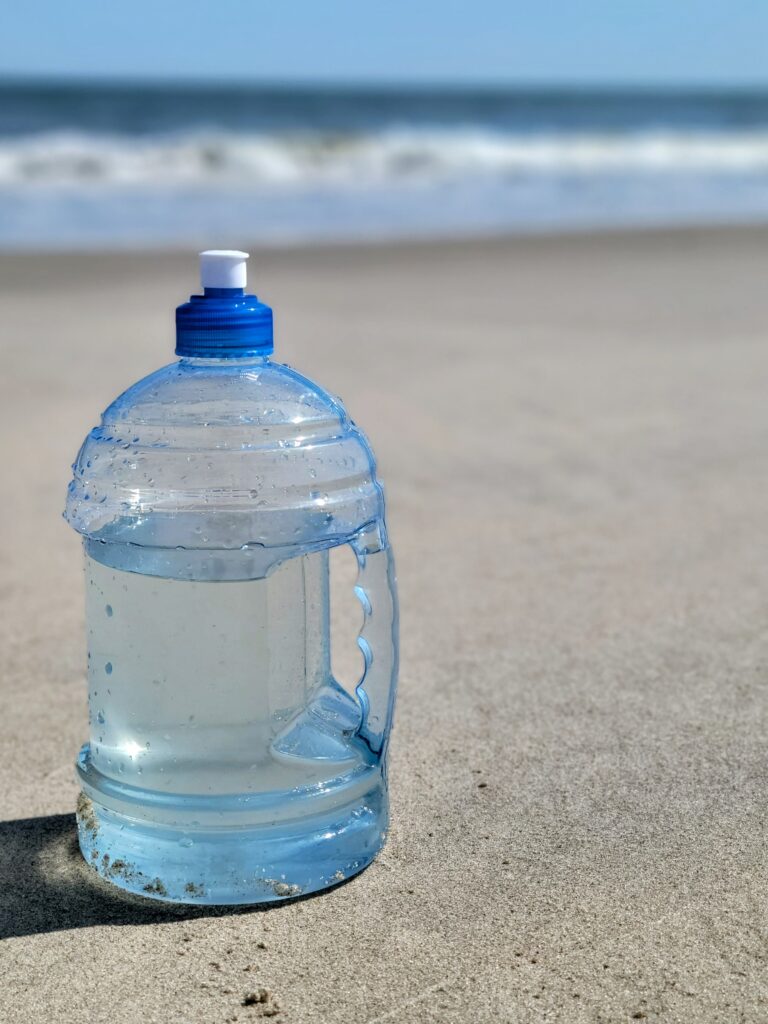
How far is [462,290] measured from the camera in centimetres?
775

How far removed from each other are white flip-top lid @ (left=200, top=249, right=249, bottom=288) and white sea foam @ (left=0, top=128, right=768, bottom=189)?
1354 centimetres

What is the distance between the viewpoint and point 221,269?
5.82ft

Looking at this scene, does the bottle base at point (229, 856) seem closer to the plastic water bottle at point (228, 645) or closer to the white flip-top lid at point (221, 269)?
the plastic water bottle at point (228, 645)

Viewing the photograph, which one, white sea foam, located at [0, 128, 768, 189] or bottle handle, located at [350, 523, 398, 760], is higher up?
white sea foam, located at [0, 128, 768, 189]

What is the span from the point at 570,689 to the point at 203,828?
0.94 meters

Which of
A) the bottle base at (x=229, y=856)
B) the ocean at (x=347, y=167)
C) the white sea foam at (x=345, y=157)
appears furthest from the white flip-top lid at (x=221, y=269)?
the white sea foam at (x=345, y=157)

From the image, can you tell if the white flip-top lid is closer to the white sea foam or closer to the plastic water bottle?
the plastic water bottle

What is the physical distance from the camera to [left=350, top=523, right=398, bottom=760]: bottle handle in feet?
6.34

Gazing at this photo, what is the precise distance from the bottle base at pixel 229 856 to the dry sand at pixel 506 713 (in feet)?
0.12

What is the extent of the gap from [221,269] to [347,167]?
697 inches

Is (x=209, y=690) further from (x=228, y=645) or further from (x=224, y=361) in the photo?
(x=224, y=361)

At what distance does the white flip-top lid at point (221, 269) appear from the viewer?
1.77 meters

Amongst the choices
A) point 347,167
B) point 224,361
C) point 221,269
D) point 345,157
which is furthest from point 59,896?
point 345,157

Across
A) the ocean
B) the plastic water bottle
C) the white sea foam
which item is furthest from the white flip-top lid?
the white sea foam
